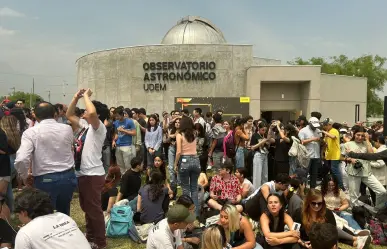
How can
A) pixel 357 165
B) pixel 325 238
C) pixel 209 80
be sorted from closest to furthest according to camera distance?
pixel 325 238
pixel 357 165
pixel 209 80

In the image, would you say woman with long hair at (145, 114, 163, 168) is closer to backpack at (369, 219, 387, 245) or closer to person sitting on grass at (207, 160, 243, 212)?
person sitting on grass at (207, 160, 243, 212)

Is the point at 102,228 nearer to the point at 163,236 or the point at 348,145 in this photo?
the point at 163,236

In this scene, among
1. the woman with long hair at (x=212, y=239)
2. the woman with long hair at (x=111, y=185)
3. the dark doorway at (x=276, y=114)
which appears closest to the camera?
the woman with long hair at (x=212, y=239)

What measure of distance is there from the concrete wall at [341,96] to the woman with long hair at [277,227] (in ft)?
76.7

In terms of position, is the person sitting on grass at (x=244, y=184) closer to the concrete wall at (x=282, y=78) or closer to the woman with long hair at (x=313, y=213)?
the woman with long hair at (x=313, y=213)

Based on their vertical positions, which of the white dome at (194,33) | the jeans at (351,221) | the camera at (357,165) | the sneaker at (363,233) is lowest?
the sneaker at (363,233)

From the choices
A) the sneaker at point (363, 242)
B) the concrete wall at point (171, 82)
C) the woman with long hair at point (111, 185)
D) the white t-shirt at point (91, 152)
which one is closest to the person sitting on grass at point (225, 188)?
the woman with long hair at point (111, 185)

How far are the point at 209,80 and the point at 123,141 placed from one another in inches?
688

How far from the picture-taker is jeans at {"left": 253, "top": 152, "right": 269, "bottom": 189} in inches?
321

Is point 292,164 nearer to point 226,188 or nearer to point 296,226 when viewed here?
point 226,188

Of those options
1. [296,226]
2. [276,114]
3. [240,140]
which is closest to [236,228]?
[296,226]

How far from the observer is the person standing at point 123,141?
8.80 meters

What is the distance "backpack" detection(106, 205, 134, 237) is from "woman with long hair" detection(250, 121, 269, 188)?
3.19 m

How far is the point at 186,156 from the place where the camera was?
6473 millimetres
